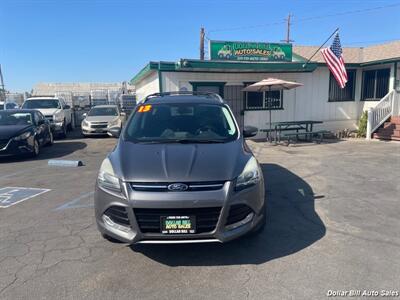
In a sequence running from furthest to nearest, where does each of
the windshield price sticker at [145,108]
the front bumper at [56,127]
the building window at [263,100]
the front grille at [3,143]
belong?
the front bumper at [56,127]
the building window at [263,100]
the front grille at [3,143]
the windshield price sticker at [145,108]

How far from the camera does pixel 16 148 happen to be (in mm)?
9234

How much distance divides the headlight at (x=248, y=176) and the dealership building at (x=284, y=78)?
9.01 metres

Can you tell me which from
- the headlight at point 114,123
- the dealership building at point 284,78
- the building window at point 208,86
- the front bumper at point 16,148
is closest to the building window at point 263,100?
the dealership building at point 284,78

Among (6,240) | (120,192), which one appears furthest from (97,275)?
(6,240)

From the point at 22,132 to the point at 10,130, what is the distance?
334mm

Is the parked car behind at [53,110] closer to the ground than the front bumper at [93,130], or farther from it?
farther from it

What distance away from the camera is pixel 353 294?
9.08 ft

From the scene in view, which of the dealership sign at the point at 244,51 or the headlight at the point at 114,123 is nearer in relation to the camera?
the dealership sign at the point at 244,51

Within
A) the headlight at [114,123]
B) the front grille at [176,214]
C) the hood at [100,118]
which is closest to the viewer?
the front grille at [176,214]

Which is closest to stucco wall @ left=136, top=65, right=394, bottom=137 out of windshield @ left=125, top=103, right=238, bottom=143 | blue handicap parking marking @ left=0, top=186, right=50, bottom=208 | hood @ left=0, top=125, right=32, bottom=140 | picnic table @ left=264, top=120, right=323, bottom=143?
picnic table @ left=264, top=120, right=323, bottom=143

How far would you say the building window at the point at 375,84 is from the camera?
573 inches

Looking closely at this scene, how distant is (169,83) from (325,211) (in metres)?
8.93

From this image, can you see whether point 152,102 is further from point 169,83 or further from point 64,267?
point 169,83

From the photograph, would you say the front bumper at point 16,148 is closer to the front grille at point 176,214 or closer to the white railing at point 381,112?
the front grille at point 176,214
